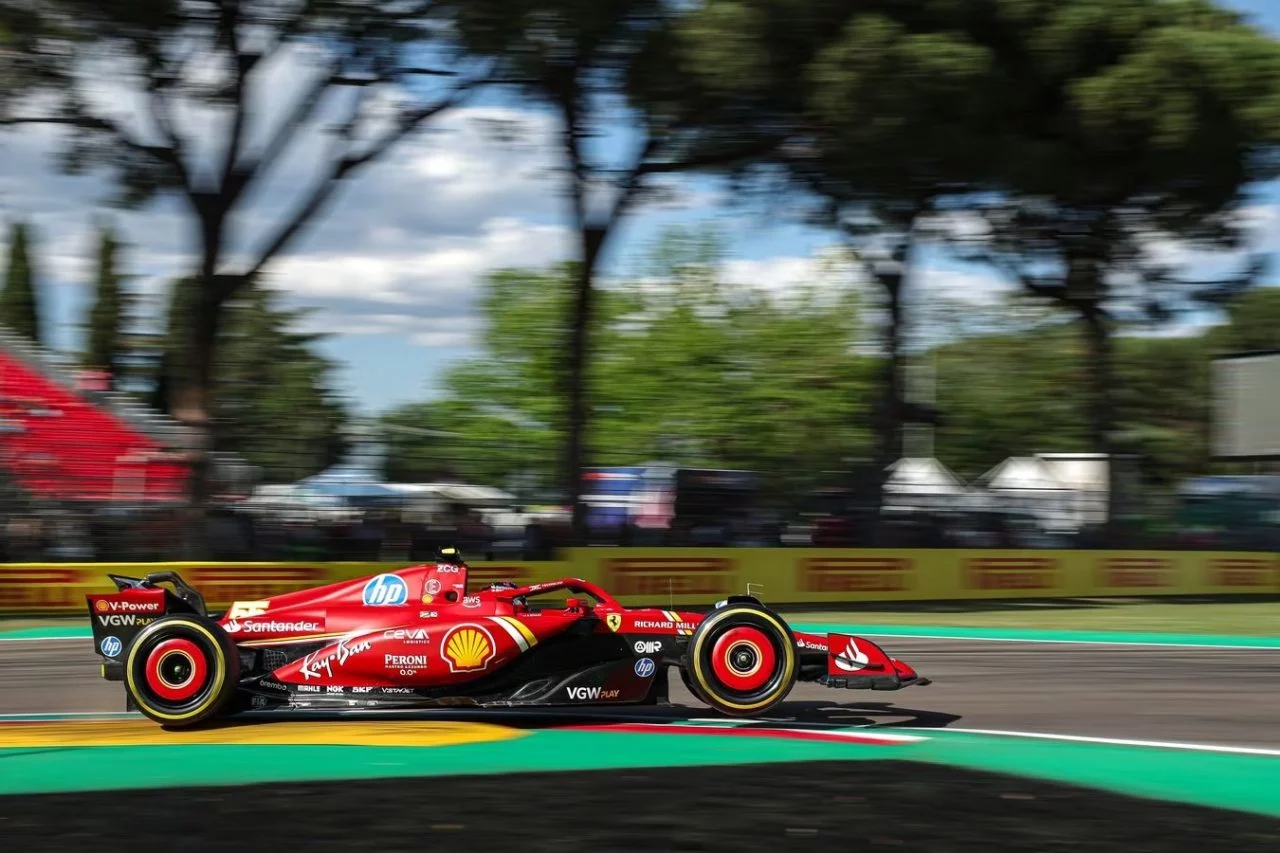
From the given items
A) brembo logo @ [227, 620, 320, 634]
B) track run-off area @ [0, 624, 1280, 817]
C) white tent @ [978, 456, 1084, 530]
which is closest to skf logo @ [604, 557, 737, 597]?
white tent @ [978, 456, 1084, 530]

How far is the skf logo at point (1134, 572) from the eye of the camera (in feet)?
74.0

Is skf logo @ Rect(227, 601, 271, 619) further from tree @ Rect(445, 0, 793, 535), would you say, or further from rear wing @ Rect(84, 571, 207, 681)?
tree @ Rect(445, 0, 793, 535)

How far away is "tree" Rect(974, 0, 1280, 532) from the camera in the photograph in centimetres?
2109

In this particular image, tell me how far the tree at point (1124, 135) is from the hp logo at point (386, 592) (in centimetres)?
1461

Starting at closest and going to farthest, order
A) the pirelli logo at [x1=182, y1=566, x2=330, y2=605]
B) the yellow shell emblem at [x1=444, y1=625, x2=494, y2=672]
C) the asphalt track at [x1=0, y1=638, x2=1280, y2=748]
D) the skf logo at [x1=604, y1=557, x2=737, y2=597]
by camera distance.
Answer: the yellow shell emblem at [x1=444, y1=625, x2=494, y2=672] < the asphalt track at [x1=0, y1=638, x2=1280, y2=748] < the pirelli logo at [x1=182, y1=566, x2=330, y2=605] < the skf logo at [x1=604, y1=557, x2=737, y2=597]

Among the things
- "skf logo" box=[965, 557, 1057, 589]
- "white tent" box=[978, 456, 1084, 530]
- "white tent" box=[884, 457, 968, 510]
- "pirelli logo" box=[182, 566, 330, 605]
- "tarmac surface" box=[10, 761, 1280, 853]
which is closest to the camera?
"tarmac surface" box=[10, 761, 1280, 853]

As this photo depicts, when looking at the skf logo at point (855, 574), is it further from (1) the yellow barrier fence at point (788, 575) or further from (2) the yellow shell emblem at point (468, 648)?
(2) the yellow shell emblem at point (468, 648)

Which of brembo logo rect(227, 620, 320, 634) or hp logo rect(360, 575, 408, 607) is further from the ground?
hp logo rect(360, 575, 408, 607)

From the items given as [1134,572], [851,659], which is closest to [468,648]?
[851,659]

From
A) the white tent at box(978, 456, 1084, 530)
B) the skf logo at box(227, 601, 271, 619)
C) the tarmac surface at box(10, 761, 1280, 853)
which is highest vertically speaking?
the white tent at box(978, 456, 1084, 530)

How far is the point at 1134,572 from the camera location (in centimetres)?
2272

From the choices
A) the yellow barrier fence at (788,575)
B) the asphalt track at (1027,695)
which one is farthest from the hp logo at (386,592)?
the yellow barrier fence at (788,575)

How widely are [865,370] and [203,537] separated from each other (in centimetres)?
3549

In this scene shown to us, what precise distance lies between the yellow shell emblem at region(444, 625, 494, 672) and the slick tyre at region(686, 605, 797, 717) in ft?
3.91
